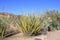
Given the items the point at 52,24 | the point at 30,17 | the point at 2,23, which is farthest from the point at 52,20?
the point at 2,23

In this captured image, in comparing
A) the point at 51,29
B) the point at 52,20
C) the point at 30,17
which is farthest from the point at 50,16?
the point at 30,17

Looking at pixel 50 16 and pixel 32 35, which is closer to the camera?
pixel 32 35

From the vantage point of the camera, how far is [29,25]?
455 inches

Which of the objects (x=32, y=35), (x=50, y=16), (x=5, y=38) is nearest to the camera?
(x=5, y=38)

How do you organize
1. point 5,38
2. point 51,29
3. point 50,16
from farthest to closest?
point 50,16
point 51,29
point 5,38

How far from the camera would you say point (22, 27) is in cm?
1155

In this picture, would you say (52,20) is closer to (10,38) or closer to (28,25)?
(28,25)

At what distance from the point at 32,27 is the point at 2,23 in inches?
78.2

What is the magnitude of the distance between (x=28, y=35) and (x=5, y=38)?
4.88ft

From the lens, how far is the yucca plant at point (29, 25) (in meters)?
11.4

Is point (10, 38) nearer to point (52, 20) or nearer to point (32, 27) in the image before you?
point (32, 27)

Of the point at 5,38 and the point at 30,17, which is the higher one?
the point at 30,17

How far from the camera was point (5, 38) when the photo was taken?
35.1 feet

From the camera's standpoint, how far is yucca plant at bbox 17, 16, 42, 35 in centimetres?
1144
